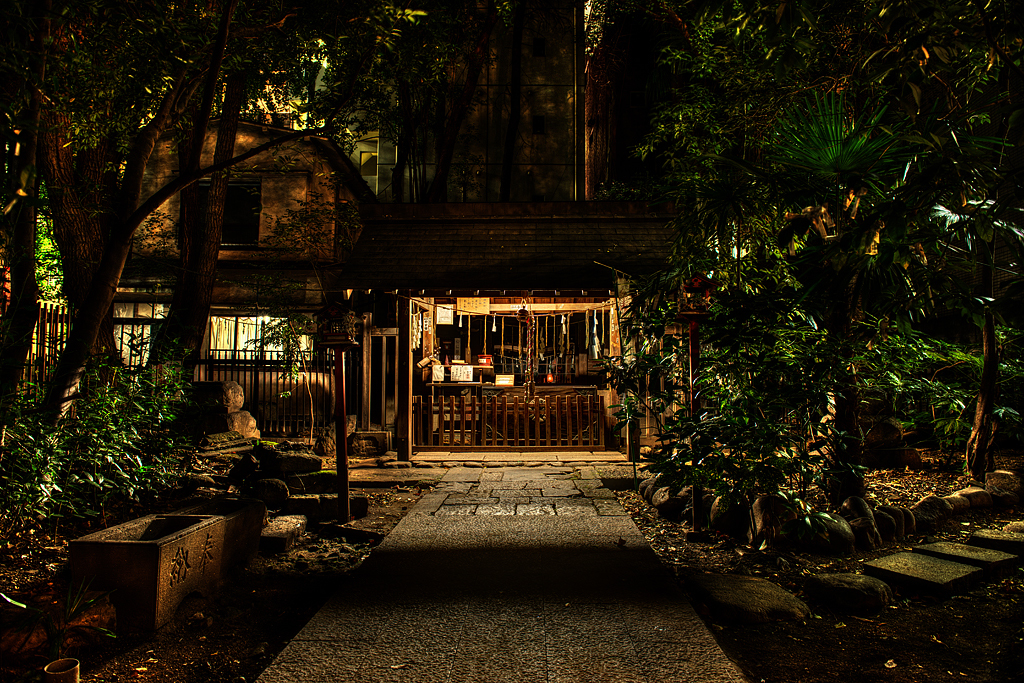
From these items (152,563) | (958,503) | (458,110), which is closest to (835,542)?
(958,503)

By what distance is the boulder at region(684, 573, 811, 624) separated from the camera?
151 inches

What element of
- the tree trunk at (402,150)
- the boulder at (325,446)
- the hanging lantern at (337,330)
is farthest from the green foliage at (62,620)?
the tree trunk at (402,150)

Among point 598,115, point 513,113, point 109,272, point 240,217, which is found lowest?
point 109,272

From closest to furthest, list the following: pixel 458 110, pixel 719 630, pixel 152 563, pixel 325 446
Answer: pixel 152 563, pixel 719 630, pixel 325 446, pixel 458 110

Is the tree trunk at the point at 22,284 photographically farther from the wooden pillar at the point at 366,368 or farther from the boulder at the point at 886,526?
the boulder at the point at 886,526

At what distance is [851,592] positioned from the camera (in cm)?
403

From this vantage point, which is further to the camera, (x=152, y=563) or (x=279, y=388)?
(x=279, y=388)

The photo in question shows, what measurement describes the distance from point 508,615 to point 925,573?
10.7ft

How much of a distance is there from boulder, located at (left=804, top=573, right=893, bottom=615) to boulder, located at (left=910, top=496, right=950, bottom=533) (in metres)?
2.01

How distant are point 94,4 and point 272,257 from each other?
9949 millimetres

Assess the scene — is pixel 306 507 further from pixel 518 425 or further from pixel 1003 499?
pixel 1003 499

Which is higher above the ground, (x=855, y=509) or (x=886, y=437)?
(x=886, y=437)

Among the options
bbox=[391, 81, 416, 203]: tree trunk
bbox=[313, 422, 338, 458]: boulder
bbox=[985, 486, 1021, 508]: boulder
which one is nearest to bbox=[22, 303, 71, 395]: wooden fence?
bbox=[313, 422, 338, 458]: boulder

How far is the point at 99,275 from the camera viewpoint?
551cm
